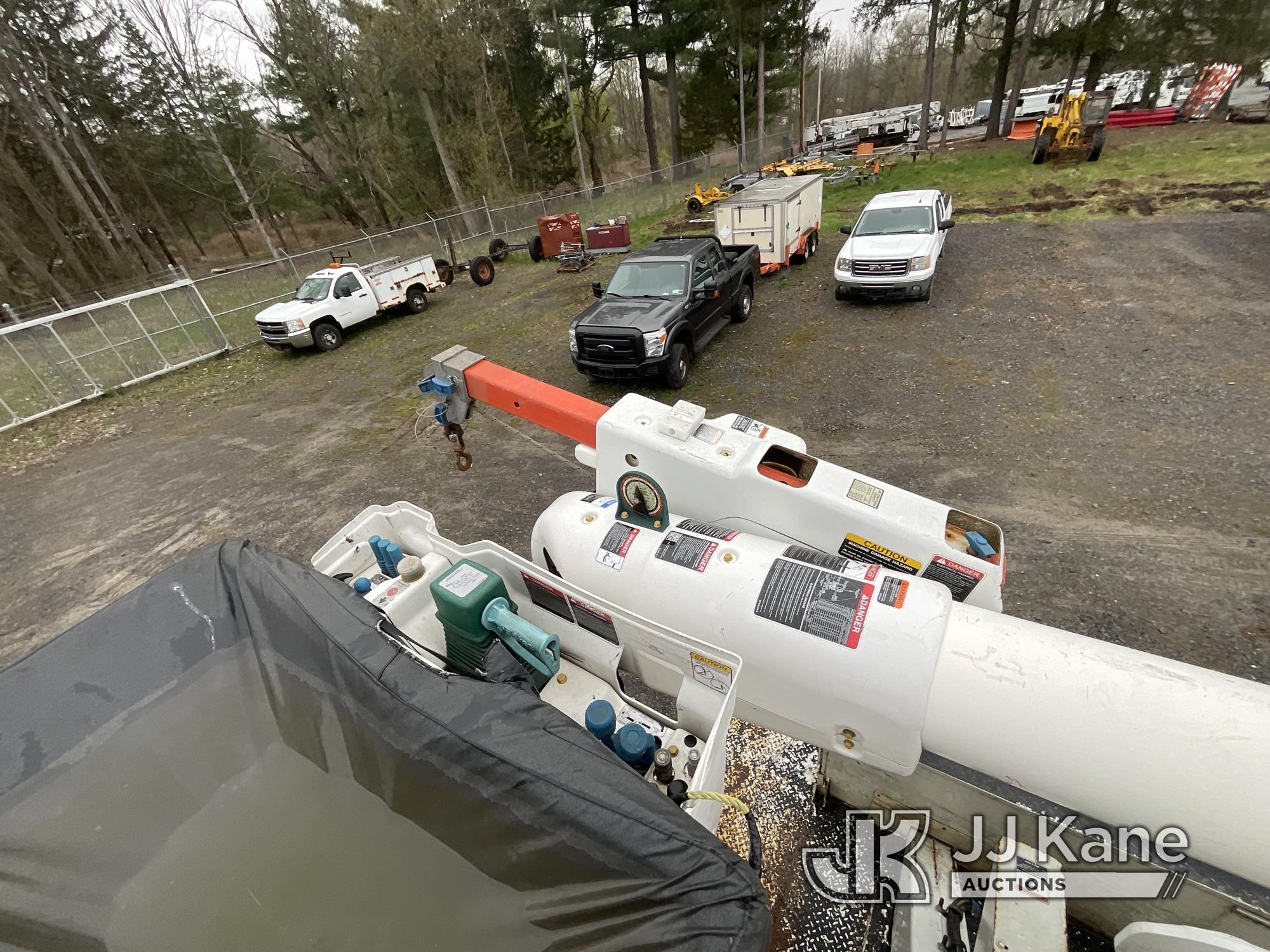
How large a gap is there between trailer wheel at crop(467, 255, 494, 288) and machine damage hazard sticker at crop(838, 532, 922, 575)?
55.9 feet

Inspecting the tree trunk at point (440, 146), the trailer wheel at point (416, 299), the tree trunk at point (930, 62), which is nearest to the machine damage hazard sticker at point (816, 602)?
the trailer wheel at point (416, 299)

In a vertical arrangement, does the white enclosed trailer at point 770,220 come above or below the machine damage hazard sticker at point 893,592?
below

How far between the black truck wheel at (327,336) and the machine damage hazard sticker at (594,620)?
13695mm

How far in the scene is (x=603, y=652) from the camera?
2832mm

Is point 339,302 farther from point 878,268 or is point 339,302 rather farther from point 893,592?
point 893,592

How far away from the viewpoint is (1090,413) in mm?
6930

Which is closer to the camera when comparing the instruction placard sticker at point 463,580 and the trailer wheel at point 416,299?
the instruction placard sticker at point 463,580

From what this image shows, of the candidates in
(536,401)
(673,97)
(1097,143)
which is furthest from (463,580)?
(673,97)

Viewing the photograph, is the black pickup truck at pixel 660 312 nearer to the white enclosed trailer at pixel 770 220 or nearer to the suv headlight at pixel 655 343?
the suv headlight at pixel 655 343

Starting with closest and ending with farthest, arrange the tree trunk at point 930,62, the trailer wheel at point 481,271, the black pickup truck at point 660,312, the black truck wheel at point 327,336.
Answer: the black pickup truck at point 660,312 < the black truck wheel at point 327,336 < the trailer wheel at point 481,271 < the tree trunk at point 930,62

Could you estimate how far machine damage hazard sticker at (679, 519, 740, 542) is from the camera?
2.81m

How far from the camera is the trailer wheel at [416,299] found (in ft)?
50.7

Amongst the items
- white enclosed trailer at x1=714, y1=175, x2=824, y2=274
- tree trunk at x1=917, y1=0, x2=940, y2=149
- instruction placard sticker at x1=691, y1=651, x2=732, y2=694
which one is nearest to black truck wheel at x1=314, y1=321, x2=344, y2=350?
white enclosed trailer at x1=714, y1=175, x2=824, y2=274

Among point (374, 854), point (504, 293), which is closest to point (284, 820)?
point (374, 854)
